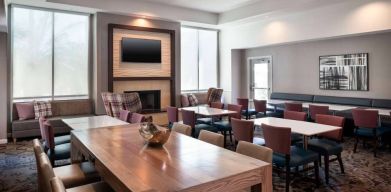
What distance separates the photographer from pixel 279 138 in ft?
10.5

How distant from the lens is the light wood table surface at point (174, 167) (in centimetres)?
163

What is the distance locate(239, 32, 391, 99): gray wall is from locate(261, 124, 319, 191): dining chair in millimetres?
4163

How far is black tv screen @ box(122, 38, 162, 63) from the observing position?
7.46m

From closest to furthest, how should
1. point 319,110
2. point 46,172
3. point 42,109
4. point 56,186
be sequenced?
1. point 56,186
2. point 46,172
3. point 319,110
4. point 42,109

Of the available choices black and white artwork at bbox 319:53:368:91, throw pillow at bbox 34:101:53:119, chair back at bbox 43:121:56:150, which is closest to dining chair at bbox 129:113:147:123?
chair back at bbox 43:121:56:150

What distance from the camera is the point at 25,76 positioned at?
664 centimetres

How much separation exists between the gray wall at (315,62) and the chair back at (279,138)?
4533 millimetres

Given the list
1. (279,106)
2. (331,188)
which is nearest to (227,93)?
(279,106)

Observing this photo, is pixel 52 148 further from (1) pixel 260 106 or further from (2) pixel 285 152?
(1) pixel 260 106

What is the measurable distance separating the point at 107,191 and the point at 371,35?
267 inches

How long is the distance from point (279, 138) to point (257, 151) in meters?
1.01

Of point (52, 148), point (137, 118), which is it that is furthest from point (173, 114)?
point (52, 148)

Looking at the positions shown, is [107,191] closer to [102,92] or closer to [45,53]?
[102,92]

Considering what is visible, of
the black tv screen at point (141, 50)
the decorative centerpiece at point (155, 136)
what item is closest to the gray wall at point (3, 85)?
the black tv screen at point (141, 50)
